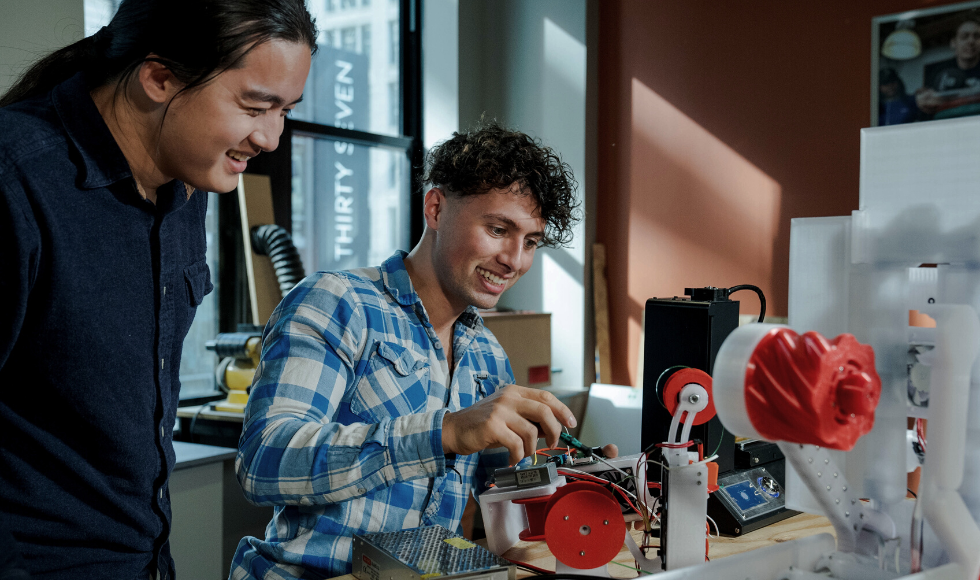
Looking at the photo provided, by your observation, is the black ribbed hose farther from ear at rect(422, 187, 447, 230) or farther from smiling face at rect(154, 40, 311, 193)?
smiling face at rect(154, 40, 311, 193)

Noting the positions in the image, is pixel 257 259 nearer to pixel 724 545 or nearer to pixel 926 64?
pixel 724 545

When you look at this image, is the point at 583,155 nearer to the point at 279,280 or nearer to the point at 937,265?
the point at 279,280

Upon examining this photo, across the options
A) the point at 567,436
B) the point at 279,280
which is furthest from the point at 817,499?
the point at 279,280

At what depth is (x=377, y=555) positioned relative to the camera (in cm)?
91

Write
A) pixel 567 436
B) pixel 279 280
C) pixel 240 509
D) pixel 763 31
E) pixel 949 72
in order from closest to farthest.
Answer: pixel 567 436 → pixel 240 509 → pixel 949 72 → pixel 279 280 → pixel 763 31

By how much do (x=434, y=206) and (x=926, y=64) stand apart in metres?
2.38

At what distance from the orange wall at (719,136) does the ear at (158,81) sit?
2597mm

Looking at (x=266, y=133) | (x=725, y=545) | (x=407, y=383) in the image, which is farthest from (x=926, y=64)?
(x=266, y=133)

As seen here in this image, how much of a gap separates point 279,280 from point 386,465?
7.09 feet

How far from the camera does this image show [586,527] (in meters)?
0.96

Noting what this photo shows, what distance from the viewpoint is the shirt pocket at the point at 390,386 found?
125 centimetres

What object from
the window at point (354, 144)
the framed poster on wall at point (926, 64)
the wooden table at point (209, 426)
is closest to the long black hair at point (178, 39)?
the wooden table at point (209, 426)

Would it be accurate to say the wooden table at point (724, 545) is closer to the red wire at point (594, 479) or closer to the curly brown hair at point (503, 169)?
the red wire at point (594, 479)

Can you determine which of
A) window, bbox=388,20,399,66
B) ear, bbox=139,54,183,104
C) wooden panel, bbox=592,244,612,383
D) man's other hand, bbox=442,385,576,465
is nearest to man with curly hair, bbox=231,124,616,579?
man's other hand, bbox=442,385,576,465
